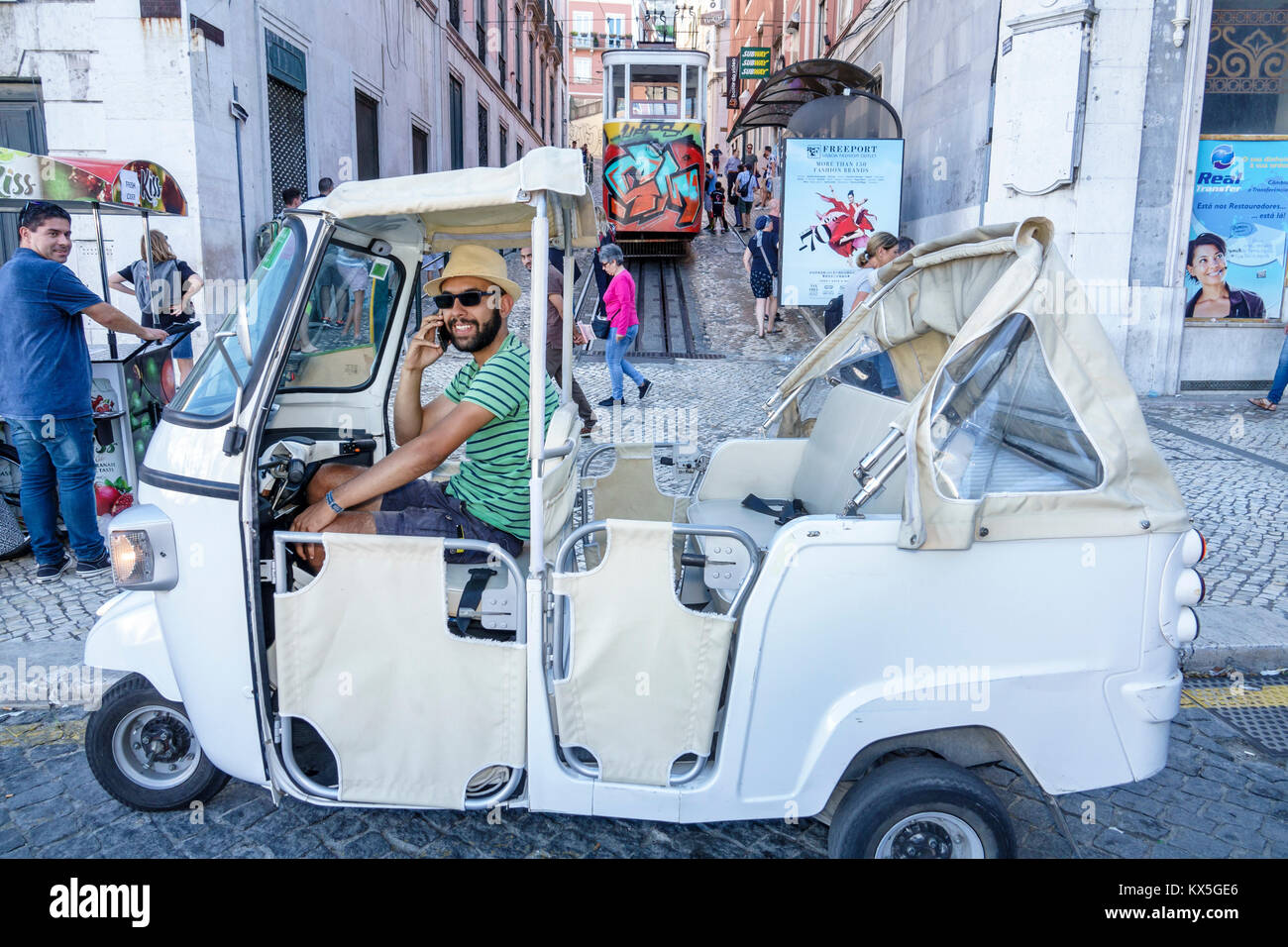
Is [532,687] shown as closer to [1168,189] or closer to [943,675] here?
[943,675]

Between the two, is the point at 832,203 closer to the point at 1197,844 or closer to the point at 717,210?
the point at 1197,844

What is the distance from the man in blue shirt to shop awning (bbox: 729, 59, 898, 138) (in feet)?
42.4

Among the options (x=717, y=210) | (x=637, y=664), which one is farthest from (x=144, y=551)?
(x=717, y=210)

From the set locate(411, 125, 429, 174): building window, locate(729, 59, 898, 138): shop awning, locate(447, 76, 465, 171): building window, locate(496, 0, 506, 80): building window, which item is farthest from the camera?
locate(496, 0, 506, 80): building window

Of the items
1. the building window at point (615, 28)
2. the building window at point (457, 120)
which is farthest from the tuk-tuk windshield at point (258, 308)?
the building window at point (615, 28)

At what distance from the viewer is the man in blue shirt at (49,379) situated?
15.6ft

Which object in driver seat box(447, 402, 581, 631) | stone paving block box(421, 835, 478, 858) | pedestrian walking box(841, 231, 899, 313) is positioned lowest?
stone paving block box(421, 835, 478, 858)

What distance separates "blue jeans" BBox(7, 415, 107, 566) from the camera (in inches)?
193

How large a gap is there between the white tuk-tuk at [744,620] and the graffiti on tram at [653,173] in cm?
1648

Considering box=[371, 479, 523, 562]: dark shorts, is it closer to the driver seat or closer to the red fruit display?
the driver seat

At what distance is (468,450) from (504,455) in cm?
15

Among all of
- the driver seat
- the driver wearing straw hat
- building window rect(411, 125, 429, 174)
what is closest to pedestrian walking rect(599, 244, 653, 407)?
the driver wearing straw hat

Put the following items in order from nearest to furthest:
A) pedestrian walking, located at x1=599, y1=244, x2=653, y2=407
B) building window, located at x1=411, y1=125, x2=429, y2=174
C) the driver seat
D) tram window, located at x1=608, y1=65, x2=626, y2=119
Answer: the driver seat < pedestrian walking, located at x1=599, y1=244, x2=653, y2=407 < tram window, located at x1=608, y1=65, x2=626, y2=119 < building window, located at x1=411, y1=125, x2=429, y2=174

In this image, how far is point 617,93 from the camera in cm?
1927
